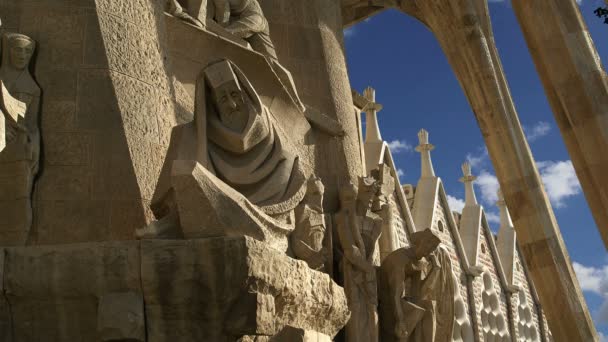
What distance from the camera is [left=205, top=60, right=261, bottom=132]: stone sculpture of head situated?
5.31m

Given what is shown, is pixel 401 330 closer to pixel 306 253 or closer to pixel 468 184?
pixel 306 253

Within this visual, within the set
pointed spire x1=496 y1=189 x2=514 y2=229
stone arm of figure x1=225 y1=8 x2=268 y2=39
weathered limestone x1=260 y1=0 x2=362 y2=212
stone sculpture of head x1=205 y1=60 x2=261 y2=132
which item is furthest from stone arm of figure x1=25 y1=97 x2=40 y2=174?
pointed spire x1=496 y1=189 x2=514 y2=229

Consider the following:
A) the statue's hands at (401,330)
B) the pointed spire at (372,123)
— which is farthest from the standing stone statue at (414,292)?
the pointed spire at (372,123)

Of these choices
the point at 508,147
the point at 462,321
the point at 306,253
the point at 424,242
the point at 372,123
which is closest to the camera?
the point at 306,253

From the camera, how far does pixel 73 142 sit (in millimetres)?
5820

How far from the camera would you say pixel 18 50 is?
589 cm

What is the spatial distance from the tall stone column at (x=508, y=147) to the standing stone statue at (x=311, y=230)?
558 centimetres

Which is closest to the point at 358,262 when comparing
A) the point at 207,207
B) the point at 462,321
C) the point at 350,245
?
the point at 350,245

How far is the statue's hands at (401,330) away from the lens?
732 centimetres

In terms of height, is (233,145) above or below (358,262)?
above

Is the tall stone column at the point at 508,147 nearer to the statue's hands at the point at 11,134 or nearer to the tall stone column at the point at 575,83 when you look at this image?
the tall stone column at the point at 575,83

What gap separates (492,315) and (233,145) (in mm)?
17802

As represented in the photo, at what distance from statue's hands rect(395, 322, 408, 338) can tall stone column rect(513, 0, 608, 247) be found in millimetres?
4258

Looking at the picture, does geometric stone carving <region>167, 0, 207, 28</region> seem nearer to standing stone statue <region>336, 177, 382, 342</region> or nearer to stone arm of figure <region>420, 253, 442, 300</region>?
standing stone statue <region>336, 177, 382, 342</region>
